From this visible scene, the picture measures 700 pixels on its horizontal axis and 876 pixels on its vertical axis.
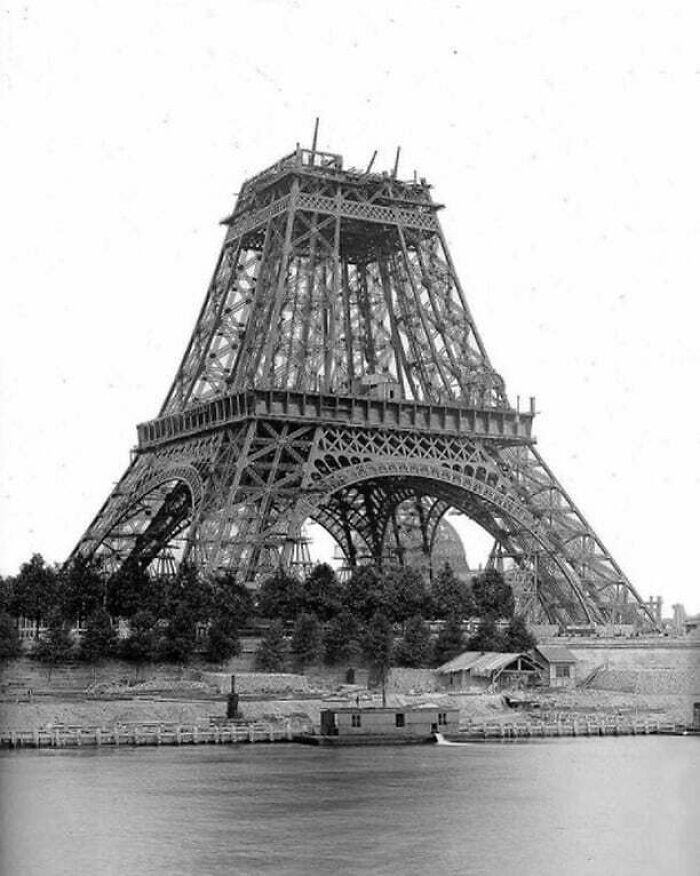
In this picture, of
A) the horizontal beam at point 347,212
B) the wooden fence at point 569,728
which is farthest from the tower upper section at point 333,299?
the wooden fence at point 569,728

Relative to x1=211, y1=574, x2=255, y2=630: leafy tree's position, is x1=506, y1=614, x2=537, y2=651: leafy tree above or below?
below

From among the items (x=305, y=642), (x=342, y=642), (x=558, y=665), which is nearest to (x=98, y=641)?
(x=305, y=642)

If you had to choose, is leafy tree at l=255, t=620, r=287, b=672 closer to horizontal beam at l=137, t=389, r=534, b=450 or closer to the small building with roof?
the small building with roof

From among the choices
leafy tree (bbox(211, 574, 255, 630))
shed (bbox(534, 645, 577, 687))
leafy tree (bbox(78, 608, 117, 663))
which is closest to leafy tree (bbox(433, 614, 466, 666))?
shed (bbox(534, 645, 577, 687))

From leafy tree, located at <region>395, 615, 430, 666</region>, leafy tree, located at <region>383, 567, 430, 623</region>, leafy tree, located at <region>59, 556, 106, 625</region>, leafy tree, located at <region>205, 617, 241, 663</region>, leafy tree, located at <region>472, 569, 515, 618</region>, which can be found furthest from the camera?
leafy tree, located at <region>472, 569, 515, 618</region>

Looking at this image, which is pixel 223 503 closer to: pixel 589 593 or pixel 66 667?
pixel 66 667

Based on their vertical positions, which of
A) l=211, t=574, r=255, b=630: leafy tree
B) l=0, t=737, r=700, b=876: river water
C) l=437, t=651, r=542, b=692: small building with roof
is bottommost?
l=0, t=737, r=700, b=876: river water

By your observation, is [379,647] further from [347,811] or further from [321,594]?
[347,811]

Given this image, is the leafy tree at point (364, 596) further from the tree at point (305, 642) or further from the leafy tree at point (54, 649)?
the leafy tree at point (54, 649)
